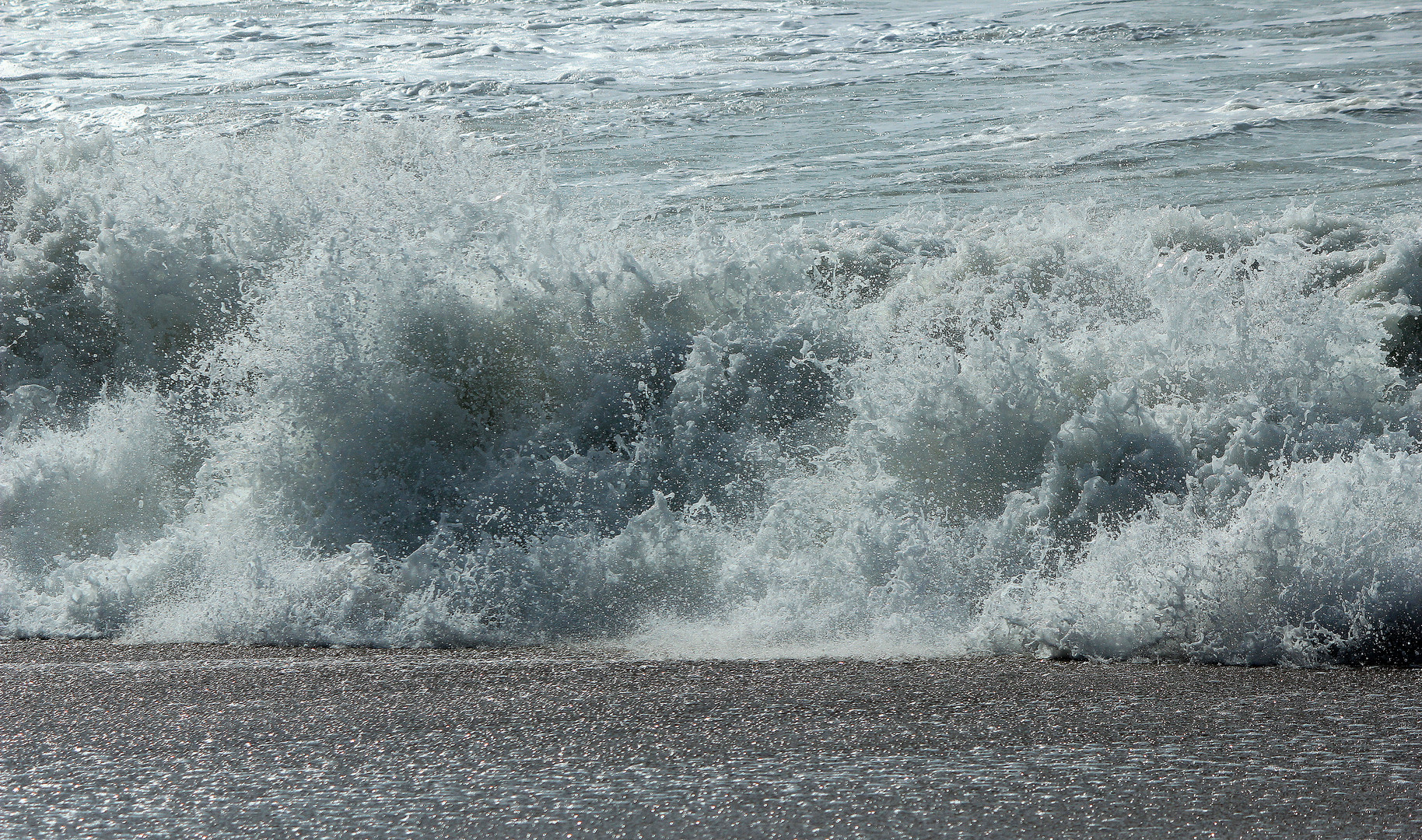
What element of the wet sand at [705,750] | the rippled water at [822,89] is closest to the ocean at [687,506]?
the wet sand at [705,750]

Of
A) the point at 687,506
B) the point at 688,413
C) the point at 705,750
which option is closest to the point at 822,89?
the point at 688,413

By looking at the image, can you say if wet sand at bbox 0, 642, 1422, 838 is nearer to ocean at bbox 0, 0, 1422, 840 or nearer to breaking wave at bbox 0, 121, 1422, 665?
ocean at bbox 0, 0, 1422, 840

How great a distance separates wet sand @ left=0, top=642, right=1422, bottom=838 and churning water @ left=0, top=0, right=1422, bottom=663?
1.10 ft

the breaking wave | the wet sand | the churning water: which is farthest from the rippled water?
the wet sand

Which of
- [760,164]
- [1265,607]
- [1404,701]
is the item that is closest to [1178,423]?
Answer: [1265,607]

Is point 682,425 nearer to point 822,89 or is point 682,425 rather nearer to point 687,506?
point 687,506

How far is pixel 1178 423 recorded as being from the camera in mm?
4262

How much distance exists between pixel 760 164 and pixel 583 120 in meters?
2.21

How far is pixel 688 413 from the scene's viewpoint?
190 inches

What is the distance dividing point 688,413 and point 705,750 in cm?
214

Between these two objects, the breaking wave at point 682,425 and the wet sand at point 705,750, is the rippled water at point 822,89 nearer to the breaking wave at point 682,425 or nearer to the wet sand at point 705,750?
the breaking wave at point 682,425

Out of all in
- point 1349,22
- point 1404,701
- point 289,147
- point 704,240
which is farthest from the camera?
point 1349,22

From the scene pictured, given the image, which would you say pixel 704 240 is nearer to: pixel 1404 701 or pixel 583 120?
pixel 1404 701

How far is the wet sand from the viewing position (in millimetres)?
2467
